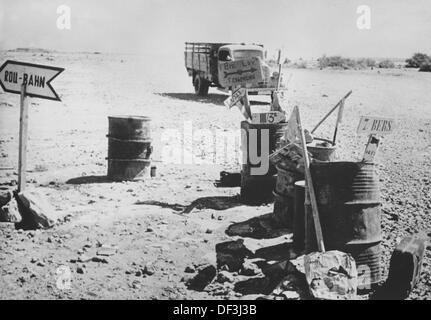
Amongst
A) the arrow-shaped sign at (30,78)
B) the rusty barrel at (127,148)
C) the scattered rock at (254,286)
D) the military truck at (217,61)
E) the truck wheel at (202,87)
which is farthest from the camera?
the truck wheel at (202,87)

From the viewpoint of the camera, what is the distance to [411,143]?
10859 mm

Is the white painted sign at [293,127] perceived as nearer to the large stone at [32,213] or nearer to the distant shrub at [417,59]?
the large stone at [32,213]

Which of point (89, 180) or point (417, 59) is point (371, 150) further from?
point (417, 59)

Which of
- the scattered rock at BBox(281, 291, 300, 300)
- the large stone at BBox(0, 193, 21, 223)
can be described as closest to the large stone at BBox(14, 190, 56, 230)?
the large stone at BBox(0, 193, 21, 223)

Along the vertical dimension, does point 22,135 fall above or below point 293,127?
below

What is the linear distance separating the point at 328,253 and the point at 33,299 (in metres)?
2.33

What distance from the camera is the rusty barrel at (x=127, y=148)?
25.1 feet

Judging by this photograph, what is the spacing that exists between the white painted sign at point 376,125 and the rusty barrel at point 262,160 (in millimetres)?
2267

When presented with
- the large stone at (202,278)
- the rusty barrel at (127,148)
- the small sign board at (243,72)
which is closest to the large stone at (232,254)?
the large stone at (202,278)

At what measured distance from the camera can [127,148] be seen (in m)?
7.70

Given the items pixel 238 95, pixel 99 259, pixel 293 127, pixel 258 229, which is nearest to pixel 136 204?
pixel 258 229

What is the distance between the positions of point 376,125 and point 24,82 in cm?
355

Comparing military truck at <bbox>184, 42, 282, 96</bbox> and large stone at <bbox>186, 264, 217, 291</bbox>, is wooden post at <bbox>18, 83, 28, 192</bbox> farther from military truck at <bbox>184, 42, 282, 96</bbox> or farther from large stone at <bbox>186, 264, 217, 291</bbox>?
military truck at <bbox>184, 42, 282, 96</bbox>

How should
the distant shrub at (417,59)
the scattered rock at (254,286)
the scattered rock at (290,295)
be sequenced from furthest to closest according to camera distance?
the distant shrub at (417,59) → the scattered rock at (254,286) → the scattered rock at (290,295)
